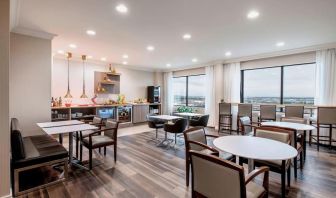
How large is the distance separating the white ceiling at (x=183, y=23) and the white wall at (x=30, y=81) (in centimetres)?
43

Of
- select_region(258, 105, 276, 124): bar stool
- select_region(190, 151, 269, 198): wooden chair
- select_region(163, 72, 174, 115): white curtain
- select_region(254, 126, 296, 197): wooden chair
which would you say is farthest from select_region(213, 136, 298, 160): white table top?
select_region(163, 72, 174, 115): white curtain

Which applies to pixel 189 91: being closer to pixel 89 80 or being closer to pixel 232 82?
pixel 232 82

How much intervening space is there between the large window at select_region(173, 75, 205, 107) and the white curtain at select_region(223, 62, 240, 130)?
53.3 inches

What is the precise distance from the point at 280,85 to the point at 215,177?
5.42 m

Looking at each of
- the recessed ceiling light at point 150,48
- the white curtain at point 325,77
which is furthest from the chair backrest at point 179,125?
the white curtain at point 325,77

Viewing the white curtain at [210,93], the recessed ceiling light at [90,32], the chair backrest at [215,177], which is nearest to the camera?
the chair backrest at [215,177]

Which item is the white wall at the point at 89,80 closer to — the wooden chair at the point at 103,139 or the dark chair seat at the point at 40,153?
the dark chair seat at the point at 40,153

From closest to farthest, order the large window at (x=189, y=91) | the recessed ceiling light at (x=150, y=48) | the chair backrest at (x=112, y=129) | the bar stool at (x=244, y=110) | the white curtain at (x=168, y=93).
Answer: the chair backrest at (x=112, y=129), the recessed ceiling light at (x=150, y=48), the bar stool at (x=244, y=110), the large window at (x=189, y=91), the white curtain at (x=168, y=93)

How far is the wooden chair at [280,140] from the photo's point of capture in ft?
6.95

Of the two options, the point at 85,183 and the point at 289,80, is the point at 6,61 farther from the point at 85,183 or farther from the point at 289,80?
the point at 289,80

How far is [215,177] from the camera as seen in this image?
138 cm

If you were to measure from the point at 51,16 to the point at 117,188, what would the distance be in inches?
120

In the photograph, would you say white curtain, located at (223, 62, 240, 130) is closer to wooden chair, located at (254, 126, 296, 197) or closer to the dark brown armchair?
wooden chair, located at (254, 126, 296, 197)

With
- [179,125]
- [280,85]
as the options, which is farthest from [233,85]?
[179,125]
